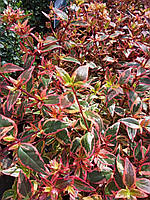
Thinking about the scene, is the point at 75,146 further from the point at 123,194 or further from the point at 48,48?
the point at 48,48

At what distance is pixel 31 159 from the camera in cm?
59

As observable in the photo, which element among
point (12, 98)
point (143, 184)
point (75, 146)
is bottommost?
point (143, 184)

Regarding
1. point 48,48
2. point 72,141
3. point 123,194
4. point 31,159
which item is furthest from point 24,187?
point 48,48

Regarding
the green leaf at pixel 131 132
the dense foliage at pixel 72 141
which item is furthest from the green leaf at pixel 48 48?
the green leaf at pixel 131 132

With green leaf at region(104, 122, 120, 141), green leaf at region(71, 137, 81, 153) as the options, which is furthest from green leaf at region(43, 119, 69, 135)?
green leaf at region(104, 122, 120, 141)

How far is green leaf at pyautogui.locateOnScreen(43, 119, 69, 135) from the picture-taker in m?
0.63

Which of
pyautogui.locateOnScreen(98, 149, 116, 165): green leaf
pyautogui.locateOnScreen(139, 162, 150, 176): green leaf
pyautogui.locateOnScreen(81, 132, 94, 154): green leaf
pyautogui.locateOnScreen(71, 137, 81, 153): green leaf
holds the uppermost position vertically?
pyautogui.locateOnScreen(81, 132, 94, 154): green leaf

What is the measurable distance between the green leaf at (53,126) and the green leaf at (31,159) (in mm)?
86

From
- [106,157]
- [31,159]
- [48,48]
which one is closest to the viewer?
[31,159]

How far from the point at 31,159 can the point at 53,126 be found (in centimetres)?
14

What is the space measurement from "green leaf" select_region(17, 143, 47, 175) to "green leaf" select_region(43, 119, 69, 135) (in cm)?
9

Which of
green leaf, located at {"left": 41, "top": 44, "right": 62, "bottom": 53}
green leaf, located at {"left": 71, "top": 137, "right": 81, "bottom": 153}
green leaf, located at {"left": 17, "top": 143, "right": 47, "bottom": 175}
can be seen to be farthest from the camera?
green leaf, located at {"left": 41, "top": 44, "right": 62, "bottom": 53}

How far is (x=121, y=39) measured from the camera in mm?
1216

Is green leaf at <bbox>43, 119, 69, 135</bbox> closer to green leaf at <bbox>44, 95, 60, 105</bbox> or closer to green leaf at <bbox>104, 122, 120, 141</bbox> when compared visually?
green leaf at <bbox>44, 95, 60, 105</bbox>
